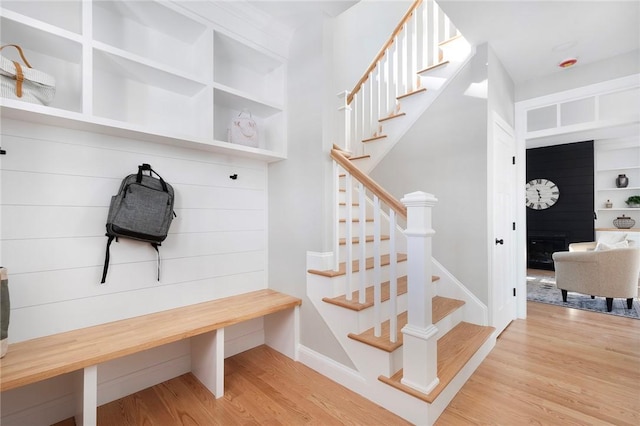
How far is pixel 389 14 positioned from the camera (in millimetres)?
3953

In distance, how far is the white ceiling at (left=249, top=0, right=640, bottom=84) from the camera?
1933mm

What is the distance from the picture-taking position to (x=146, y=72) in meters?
1.73

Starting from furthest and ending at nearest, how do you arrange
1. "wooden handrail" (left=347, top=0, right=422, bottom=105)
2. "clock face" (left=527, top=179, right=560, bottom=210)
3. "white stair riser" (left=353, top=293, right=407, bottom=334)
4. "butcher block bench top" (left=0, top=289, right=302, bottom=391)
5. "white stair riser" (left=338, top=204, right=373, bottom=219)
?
"clock face" (left=527, top=179, right=560, bottom=210)
"wooden handrail" (left=347, top=0, right=422, bottom=105)
"white stair riser" (left=338, top=204, right=373, bottom=219)
"white stair riser" (left=353, top=293, right=407, bottom=334)
"butcher block bench top" (left=0, top=289, right=302, bottom=391)

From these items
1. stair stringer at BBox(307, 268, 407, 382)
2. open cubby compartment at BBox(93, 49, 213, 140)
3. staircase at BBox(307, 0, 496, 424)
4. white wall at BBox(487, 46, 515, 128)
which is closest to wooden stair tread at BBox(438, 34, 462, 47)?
staircase at BBox(307, 0, 496, 424)

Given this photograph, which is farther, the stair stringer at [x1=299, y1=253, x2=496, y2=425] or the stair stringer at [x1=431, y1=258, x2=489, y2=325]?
the stair stringer at [x1=431, y1=258, x2=489, y2=325]

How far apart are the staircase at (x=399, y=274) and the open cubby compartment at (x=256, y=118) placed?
50 centimetres

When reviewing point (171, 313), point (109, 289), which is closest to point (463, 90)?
point (171, 313)

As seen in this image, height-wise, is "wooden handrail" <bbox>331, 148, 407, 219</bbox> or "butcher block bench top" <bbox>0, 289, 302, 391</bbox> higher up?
"wooden handrail" <bbox>331, 148, 407, 219</bbox>

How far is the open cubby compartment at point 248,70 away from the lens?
213 cm

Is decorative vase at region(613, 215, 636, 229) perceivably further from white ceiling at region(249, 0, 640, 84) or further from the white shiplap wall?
the white shiplap wall

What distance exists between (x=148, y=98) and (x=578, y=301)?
496 cm

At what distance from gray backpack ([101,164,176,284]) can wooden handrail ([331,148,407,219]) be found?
1136mm

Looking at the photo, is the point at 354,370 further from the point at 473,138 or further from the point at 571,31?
the point at 571,31

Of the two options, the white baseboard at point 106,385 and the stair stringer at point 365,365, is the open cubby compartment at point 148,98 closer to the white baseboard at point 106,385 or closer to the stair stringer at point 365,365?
the stair stringer at point 365,365
